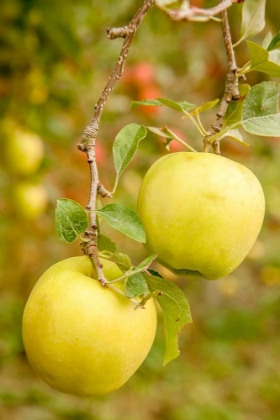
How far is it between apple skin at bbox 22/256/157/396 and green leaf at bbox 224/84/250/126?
0.78 ft

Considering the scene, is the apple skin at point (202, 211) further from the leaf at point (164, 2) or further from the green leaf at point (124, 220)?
the leaf at point (164, 2)

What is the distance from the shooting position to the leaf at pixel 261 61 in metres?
0.55

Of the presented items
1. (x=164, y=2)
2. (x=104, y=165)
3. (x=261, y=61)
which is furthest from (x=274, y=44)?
(x=104, y=165)

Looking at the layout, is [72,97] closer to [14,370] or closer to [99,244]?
[99,244]

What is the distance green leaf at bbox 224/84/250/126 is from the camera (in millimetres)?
582

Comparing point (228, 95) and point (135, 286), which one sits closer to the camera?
point (135, 286)

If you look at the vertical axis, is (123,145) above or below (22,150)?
above

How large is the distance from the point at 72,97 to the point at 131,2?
0.34 m

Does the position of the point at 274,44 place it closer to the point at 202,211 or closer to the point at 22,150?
the point at 202,211

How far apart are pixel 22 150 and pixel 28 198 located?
0.17 m

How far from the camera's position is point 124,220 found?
0.50 m

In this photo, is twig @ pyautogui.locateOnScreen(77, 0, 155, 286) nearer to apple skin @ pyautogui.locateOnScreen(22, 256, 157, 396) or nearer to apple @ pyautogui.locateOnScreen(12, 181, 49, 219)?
apple skin @ pyautogui.locateOnScreen(22, 256, 157, 396)

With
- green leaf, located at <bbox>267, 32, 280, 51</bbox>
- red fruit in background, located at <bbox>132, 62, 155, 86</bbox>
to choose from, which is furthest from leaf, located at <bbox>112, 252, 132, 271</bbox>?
red fruit in background, located at <bbox>132, 62, 155, 86</bbox>

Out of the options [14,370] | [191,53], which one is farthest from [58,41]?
[14,370]
